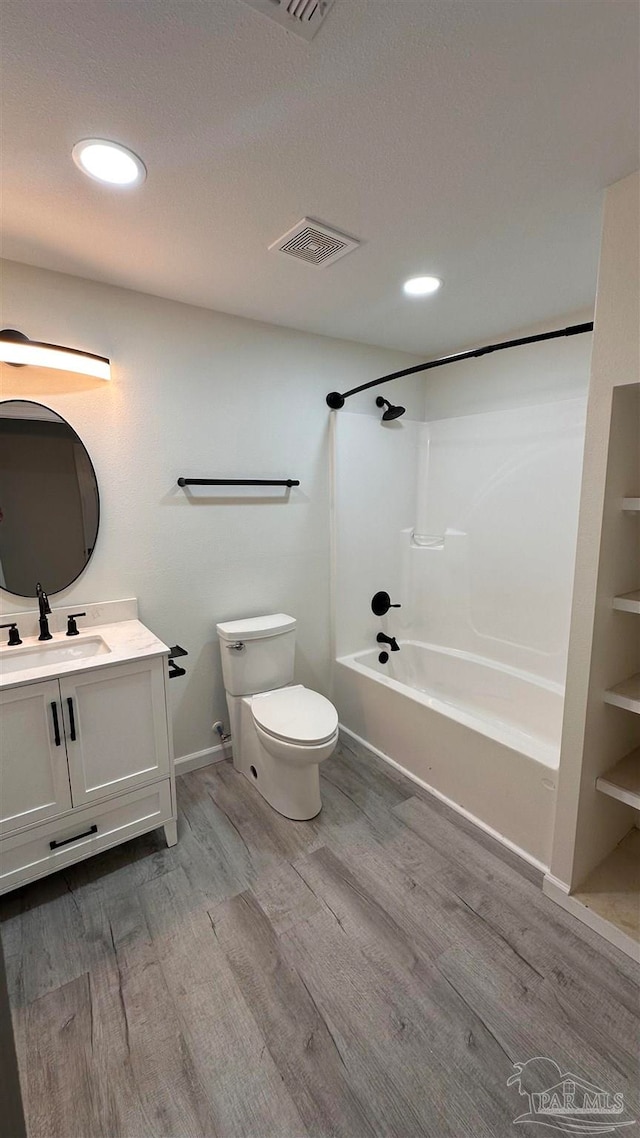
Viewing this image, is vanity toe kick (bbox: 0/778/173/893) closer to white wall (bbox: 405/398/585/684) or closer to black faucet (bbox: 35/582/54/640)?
black faucet (bbox: 35/582/54/640)

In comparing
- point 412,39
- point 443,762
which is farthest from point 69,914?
point 412,39

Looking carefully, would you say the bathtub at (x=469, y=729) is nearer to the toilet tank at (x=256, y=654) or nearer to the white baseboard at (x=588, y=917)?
the white baseboard at (x=588, y=917)

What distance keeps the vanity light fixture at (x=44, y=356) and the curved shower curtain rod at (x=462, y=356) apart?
1253 mm

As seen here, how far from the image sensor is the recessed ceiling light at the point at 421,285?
1837mm

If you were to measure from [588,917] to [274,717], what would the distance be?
1.31 m

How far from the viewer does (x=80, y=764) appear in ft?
5.18

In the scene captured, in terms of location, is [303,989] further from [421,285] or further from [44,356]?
[421,285]

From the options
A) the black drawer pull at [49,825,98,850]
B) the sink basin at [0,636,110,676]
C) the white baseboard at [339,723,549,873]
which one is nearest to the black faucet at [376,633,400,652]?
the white baseboard at [339,723,549,873]

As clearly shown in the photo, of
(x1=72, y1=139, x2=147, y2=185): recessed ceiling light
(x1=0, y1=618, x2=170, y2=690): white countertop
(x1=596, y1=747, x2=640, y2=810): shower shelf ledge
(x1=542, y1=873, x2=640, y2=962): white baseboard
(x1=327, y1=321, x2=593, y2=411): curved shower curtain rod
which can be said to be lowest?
(x1=542, y1=873, x2=640, y2=962): white baseboard

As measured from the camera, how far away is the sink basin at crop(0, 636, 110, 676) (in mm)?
1690

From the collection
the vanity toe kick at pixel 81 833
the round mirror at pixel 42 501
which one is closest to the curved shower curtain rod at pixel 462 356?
the round mirror at pixel 42 501

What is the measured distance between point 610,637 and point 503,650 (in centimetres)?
114

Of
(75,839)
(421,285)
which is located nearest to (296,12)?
(421,285)

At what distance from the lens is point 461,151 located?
3.83 feet
